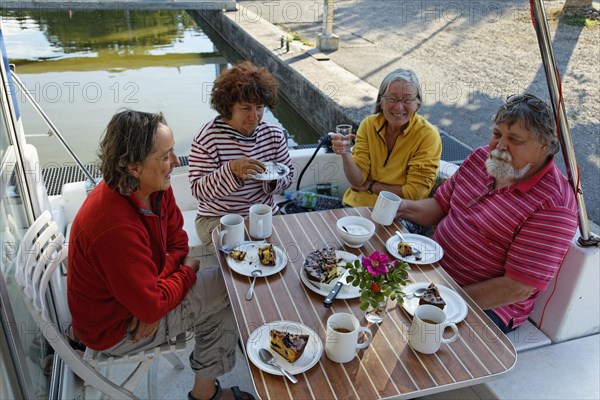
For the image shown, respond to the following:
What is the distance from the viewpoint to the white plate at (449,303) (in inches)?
62.6

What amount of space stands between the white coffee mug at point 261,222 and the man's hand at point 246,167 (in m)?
0.22

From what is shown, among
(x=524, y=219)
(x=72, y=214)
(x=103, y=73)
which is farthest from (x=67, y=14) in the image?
(x=524, y=219)

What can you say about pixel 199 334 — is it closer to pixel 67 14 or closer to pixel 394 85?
pixel 394 85

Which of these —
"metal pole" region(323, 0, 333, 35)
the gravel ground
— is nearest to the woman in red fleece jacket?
the gravel ground

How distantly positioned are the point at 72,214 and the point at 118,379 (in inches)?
41.8

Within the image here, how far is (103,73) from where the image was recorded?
9.09 metres

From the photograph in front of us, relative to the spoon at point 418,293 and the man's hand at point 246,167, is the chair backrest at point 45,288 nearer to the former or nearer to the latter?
the man's hand at point 246,167

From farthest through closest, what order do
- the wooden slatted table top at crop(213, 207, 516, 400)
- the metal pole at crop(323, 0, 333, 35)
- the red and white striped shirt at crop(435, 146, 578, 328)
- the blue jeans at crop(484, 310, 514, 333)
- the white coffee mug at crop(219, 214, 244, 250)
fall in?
the metal pole at crop(323, 0, 333, 35)
the blue jeans at crop(484, 310, 514, 333)
the white coffee mug at crop(219, 214, 244, 250)
the red and white striped shirt at crop(435, 146, 578, 328)
the wooden slatted table top at crop(213, 207, 516, 400)

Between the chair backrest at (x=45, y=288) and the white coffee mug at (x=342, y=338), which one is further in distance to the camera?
the chair backrest at (x=45, y=288)

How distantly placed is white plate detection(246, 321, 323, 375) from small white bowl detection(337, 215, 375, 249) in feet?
1.75

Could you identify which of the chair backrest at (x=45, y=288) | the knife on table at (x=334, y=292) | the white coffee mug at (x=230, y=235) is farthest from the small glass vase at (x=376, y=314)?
the chair backrest at (x=45, y=288)

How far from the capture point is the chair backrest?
1.59m

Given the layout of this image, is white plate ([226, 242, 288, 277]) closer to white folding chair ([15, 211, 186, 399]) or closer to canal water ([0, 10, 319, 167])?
white folding chair ([15, 211, 186, 399])

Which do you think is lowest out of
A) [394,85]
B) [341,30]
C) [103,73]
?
[103,73]
